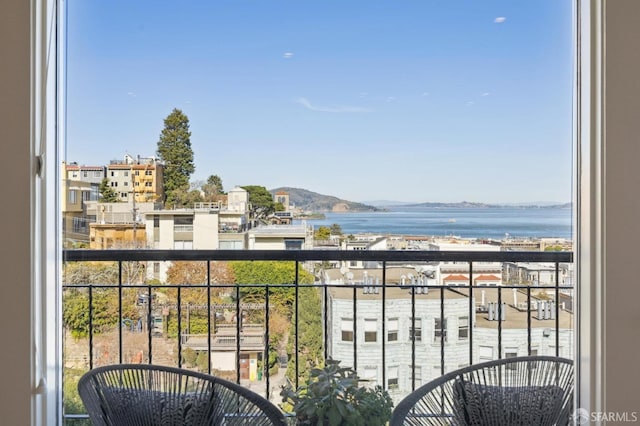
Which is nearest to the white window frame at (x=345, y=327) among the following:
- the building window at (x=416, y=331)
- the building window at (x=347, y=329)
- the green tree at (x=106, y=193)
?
the building window at (x=347, y=329)

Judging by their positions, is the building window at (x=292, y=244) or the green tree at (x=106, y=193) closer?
the green tree at (x=106, y=193)

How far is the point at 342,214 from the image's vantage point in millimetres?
1755

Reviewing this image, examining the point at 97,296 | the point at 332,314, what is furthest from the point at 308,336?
the point at 97,296

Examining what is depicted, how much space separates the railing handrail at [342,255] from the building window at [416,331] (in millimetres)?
264

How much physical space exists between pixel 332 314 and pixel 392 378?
328 millimetres

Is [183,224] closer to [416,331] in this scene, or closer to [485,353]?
[416,331]

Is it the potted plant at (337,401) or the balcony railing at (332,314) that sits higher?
the balcony railing at (332,314)

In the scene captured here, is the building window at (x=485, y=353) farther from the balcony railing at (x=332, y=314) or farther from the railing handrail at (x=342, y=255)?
the railing handrail at (x=342, y=255)

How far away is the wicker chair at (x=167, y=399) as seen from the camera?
144 cm

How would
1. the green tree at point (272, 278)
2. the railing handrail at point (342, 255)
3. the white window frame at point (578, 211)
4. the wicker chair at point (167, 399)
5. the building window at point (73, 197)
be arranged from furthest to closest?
1. the green tree at point (272, 278)
2. the railing handrail at point (342, 255)
3. the building window at point (73, 197)
4. the wicker chair at point (167, 399)
5. the white window frame at point (578, 211)

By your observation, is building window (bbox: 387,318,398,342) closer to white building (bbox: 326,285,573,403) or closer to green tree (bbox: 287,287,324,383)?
white building (bbox: 326,285,573,403)

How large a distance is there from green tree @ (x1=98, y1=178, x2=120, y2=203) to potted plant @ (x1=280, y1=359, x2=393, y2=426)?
0.93 meters

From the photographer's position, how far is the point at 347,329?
1.90 meters
